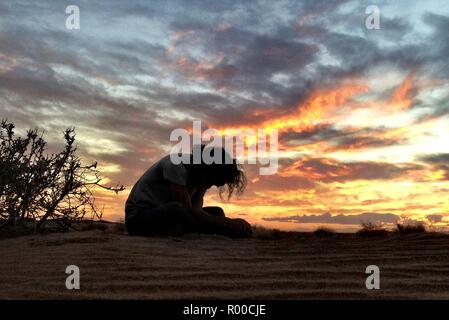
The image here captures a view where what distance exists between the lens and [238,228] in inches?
304

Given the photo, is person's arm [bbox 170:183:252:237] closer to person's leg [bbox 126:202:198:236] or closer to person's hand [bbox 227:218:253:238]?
person's hand [bbox 227:218:253:238]

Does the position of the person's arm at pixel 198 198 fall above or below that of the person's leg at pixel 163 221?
above

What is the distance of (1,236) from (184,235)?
3.60m

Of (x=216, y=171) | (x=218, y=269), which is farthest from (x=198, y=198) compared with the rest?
(x=218, y=269)

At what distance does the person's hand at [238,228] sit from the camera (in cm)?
765

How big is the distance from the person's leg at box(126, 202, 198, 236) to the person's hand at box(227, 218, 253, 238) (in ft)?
1.67

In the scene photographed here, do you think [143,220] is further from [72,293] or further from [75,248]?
[72,293]

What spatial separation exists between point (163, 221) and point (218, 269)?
9.36 feet

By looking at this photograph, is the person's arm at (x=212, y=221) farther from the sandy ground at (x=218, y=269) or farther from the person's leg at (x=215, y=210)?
the person's leg at (x=215, y=210)

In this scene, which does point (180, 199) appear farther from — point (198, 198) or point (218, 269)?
point (218, 269)

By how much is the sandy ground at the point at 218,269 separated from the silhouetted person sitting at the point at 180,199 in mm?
359

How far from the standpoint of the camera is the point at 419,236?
7707 mm

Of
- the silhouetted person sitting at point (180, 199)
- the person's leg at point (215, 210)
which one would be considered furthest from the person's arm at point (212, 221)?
the person's leg at point (215, 210)
